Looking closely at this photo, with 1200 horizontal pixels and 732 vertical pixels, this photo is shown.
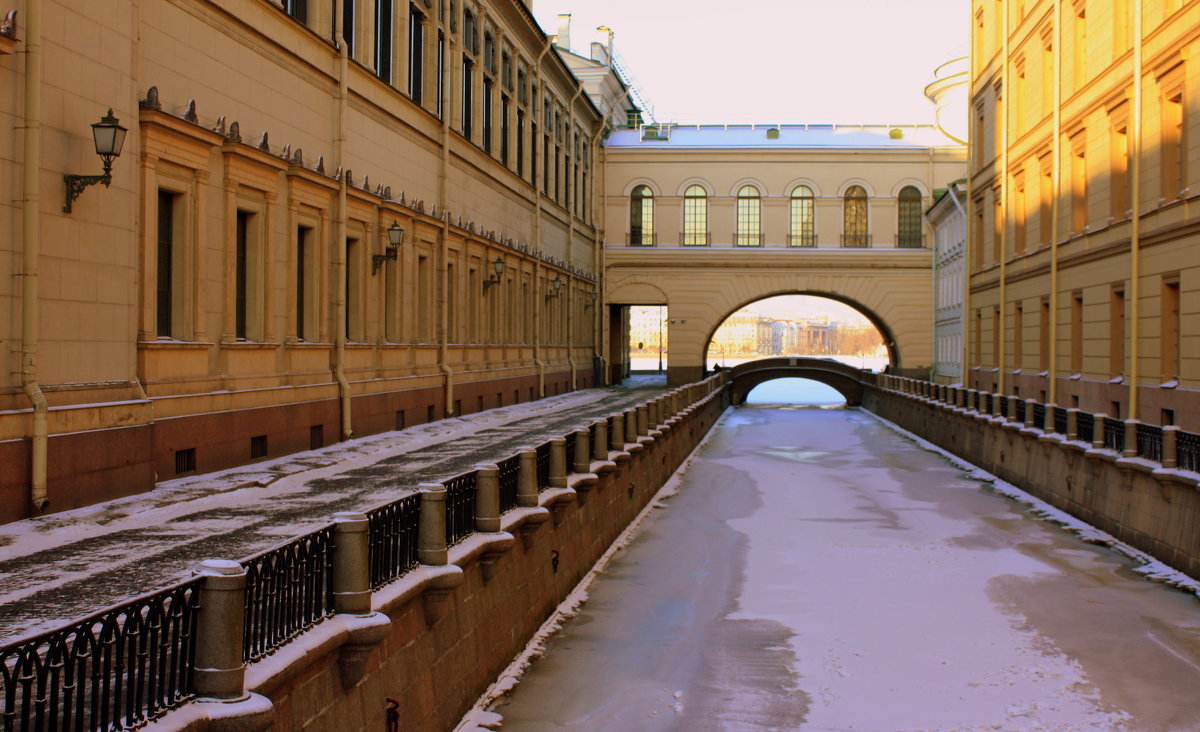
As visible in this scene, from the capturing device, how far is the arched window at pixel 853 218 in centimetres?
5116

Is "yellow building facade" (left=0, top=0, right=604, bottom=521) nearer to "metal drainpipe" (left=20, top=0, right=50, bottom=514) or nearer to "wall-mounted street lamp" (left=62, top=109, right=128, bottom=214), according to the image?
"metal drainpipe" (left=20, top=0, right=50, bottom=514)

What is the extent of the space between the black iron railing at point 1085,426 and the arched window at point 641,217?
32.8 meters

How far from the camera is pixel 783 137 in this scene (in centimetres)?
5259

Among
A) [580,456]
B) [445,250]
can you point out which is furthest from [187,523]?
[445,250]

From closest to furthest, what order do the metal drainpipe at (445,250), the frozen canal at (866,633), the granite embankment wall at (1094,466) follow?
the frozen canal at (866,633) → the granite embankment wall at (1094,466) → the metal drainpipe at (445,250)

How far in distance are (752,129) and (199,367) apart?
4209cm

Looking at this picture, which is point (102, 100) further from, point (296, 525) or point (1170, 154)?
point (1170, 154)

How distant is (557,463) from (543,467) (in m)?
0.25

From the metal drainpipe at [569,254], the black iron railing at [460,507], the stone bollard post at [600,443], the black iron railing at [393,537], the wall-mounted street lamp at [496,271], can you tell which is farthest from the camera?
the metal drainpipe at [569,254]

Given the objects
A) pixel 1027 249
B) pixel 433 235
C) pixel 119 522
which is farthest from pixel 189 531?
pixel 1027 249

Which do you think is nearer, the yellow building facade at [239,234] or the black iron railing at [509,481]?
the yellow building facade at [239,234]

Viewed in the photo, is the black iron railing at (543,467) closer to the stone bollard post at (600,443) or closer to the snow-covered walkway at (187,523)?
the snow-covered walkway at (187,523)

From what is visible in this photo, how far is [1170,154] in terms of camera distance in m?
19.7

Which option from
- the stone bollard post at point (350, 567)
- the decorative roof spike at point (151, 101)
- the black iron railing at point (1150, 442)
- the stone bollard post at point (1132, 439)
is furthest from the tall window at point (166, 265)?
the stone bollard post at point (1132, 439)
